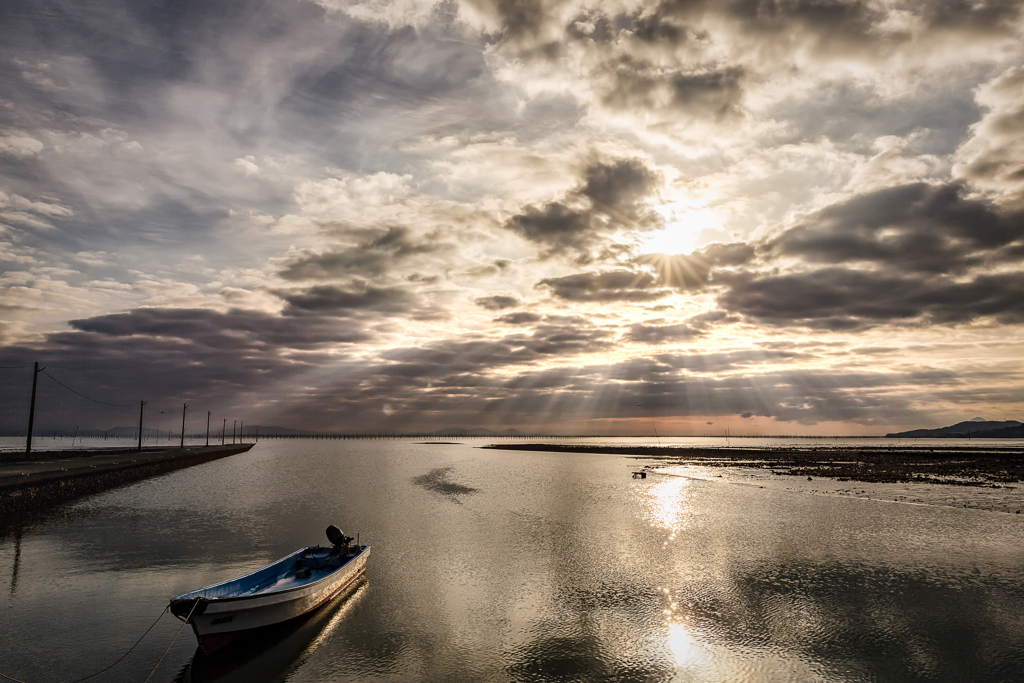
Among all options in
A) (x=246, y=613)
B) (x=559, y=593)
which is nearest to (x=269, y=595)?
(x=246, y=613)

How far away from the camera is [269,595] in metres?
17.8

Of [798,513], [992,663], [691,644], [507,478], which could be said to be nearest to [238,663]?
[691,644]

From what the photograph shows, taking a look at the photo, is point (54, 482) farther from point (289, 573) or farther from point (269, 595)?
point (269, 595)

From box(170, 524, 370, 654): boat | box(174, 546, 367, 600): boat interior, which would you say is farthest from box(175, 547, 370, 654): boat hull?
box(174, 546, 367, 600): boat interior

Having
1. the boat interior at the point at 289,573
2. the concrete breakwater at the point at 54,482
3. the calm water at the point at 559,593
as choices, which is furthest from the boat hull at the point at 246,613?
the concrete breakwater at the point at 54,482

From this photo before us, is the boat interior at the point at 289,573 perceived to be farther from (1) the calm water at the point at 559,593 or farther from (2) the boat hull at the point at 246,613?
(1) the calm water at the point at 559,593

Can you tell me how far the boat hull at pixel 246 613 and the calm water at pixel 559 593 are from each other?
66 cm

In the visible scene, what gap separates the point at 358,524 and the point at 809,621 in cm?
3126

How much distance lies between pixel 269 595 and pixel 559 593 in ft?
→ 39.3

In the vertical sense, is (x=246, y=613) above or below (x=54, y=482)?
below

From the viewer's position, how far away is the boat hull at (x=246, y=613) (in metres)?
16.3

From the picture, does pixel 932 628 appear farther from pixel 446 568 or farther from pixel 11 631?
pixel 11 631

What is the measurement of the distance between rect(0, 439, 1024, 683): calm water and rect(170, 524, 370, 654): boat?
0.75 m

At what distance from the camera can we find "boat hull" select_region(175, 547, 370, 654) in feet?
53.5
